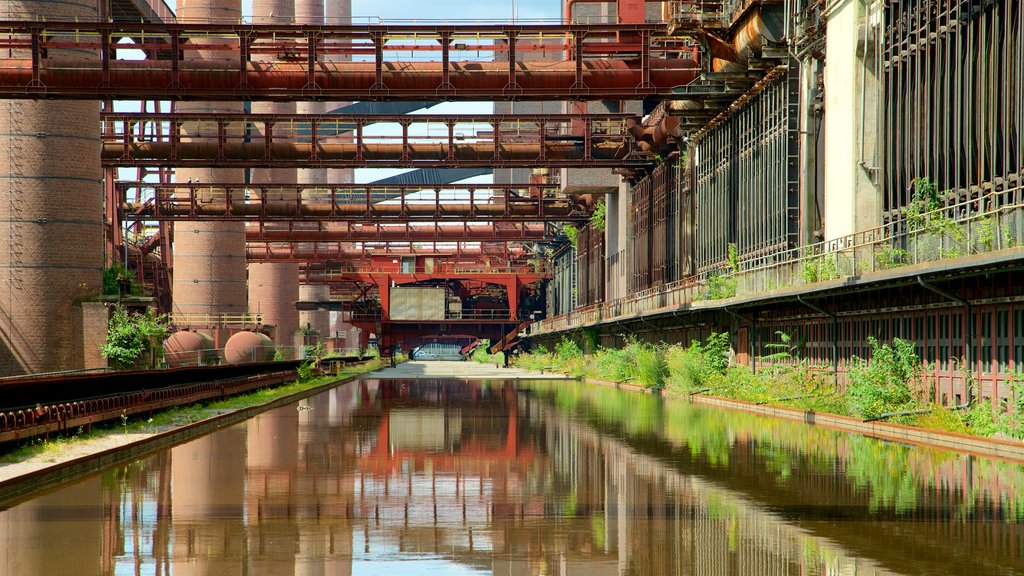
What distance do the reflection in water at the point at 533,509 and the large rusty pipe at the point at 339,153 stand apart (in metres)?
24.2

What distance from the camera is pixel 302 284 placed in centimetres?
10675

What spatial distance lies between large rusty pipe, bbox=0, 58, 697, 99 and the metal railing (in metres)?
6.69

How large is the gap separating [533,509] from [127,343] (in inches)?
1222

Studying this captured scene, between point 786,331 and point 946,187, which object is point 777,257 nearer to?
point 786,331

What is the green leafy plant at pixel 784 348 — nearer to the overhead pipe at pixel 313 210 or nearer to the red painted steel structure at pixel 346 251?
the overhead pipe at pixel 313 210

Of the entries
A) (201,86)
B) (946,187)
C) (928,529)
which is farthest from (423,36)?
(928,529)

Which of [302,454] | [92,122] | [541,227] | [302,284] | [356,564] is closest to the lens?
[356,564]

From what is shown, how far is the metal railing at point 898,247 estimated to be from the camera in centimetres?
1703

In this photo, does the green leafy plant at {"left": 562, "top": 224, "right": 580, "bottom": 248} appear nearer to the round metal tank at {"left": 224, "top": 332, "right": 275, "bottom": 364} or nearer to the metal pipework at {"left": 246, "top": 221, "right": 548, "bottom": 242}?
the metal pipework at {"left": 246, "top": 221, "right": 548, "bottom": 242}

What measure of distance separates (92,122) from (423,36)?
39.4ft

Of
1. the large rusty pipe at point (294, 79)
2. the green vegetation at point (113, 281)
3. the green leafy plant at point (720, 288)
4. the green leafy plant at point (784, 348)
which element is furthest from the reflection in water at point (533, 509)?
the green vegetation at point (113, 281)

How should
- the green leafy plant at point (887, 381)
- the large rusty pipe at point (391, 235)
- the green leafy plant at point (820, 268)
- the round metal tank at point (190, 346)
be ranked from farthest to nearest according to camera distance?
the large rusty pipe at point (391, 235)
the round metal tank at point (190, 346)
the green leafy plant at point (820, 268)
the green leafy plant at point (887, 381)

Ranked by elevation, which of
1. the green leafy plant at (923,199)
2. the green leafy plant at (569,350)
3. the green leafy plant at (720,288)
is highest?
the green leafy plant at (923,199)

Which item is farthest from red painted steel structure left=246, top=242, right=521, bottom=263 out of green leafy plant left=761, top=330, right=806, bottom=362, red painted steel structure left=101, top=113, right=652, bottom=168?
green leafy plant left=761, top=330, right=806, bottom=362
